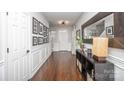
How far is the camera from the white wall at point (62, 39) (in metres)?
6.09

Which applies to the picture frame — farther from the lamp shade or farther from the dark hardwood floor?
the dark hardwood floor

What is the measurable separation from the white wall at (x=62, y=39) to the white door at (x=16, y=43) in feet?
13.1

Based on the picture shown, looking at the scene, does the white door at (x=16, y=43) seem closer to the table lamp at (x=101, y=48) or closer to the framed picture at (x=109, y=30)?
the table lamp at (x=101, y=48)

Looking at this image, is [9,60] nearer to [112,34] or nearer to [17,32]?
[17,32]

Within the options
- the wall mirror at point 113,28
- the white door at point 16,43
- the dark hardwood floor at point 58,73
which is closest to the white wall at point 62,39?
the dark hardwood floor at point 58,73

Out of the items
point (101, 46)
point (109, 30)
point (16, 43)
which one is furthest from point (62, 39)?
point (101, 46)

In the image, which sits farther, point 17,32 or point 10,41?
point 17,32

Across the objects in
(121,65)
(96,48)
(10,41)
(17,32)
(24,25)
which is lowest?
(121,65)

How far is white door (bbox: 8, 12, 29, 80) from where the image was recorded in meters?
1.49

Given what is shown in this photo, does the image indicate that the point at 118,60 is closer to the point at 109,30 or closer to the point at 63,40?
the point at 109,30

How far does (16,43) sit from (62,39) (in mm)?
4761

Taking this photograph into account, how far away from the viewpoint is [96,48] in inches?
60.3
